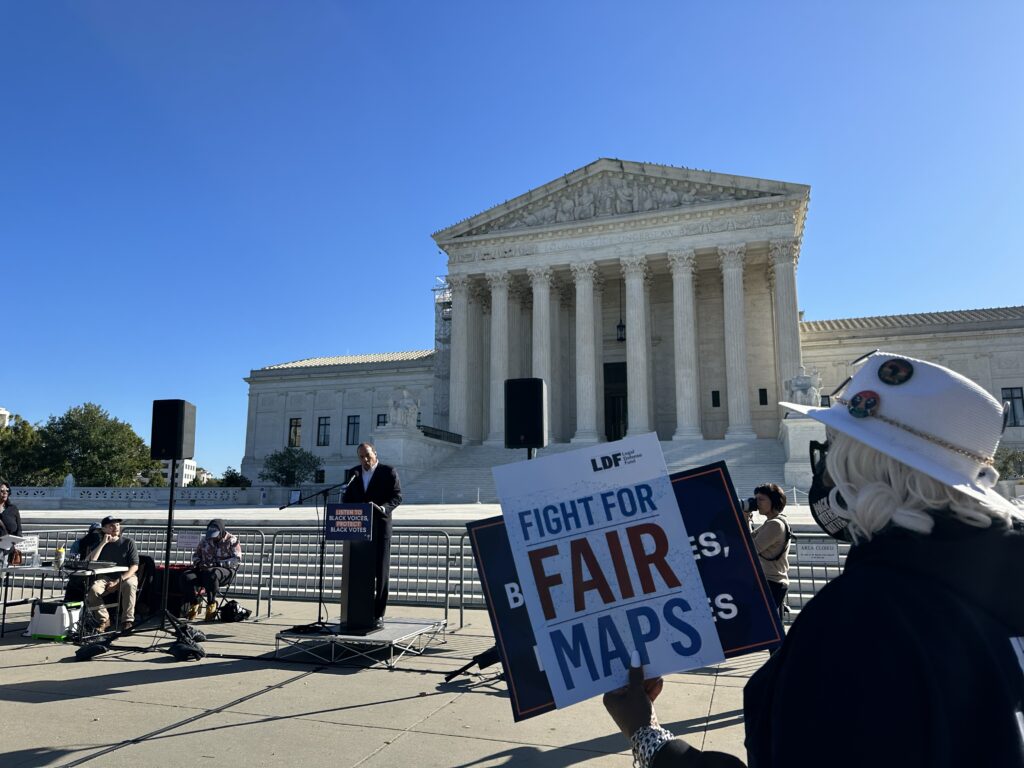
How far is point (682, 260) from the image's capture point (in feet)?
122

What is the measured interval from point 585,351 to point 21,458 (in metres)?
Answer: 47.3

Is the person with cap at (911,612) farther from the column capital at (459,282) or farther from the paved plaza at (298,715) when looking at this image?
the column capital at (459,282)

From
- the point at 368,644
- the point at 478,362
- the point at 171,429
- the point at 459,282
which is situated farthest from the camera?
the point at 478,362

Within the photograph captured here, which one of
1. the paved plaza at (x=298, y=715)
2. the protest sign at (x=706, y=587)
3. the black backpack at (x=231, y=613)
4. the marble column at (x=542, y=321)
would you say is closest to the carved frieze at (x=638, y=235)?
the marble column at (x=542, y=321)

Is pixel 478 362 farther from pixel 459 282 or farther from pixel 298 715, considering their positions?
pixel 298 715

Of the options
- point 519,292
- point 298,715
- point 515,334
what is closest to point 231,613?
point 298,715

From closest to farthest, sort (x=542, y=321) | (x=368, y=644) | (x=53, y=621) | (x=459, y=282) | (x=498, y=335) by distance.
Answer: (x=368, y=644), (x=53, y=621), (x=542, y=321), (x=498, y=335), (x=459, y=282)

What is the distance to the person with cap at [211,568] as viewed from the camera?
392 inches

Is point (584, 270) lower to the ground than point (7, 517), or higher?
higher

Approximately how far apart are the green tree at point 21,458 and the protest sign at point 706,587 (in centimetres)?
6316

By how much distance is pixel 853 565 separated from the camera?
1478 millimetres

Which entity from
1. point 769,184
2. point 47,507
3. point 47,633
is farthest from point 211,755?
point 769,184

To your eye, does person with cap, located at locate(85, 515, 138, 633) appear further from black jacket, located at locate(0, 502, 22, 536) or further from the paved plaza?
black jacket, located at locate(0, 502, 22, 536)

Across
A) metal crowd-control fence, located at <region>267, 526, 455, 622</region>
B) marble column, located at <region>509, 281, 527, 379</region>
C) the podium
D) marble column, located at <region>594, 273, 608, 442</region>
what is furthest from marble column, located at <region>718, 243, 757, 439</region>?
the podium
